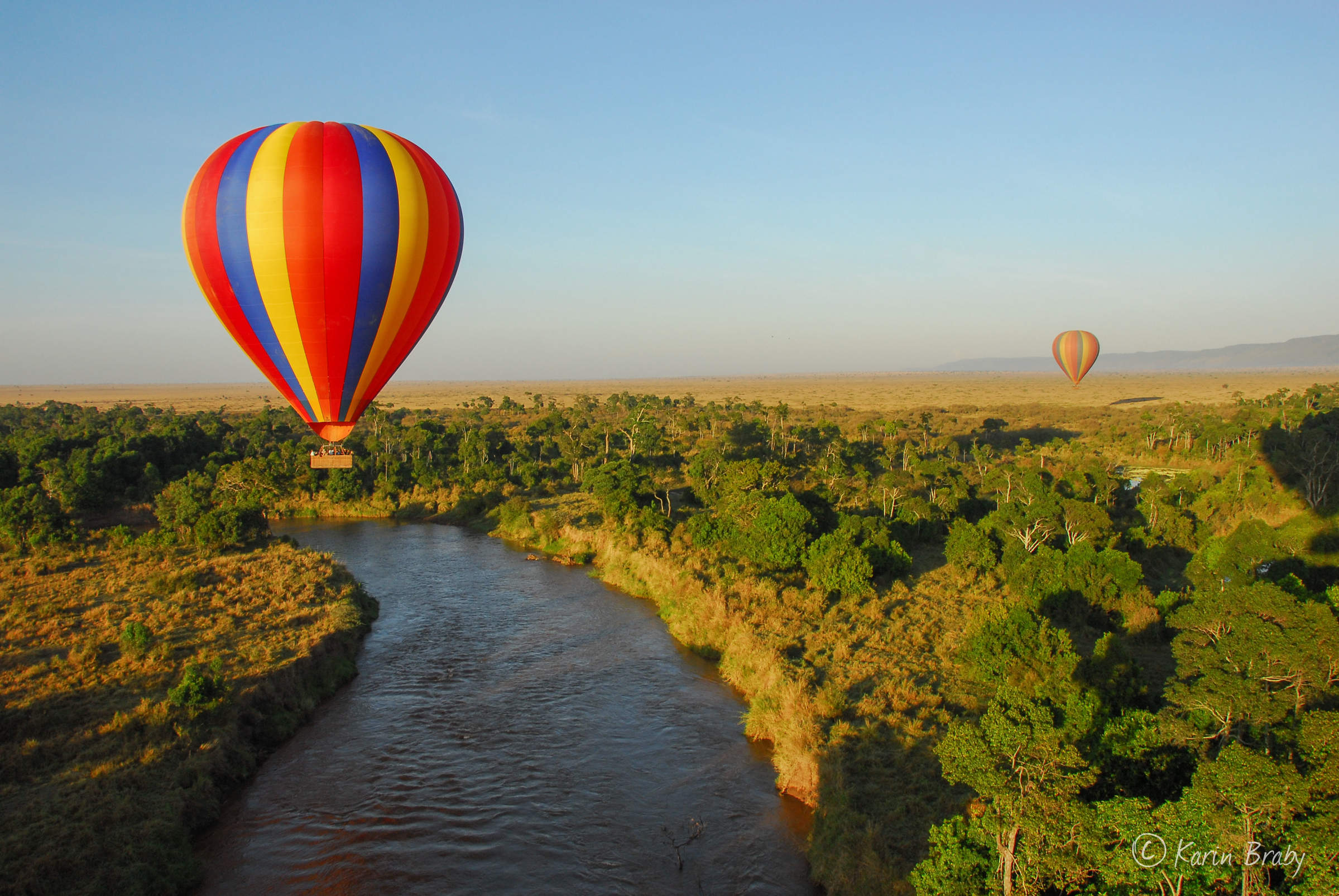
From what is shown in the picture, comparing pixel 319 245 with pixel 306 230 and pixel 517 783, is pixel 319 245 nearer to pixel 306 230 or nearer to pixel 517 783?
pixel 306 230

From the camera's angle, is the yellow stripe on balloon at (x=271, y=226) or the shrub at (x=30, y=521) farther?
the shrub at (x=30, y=521)

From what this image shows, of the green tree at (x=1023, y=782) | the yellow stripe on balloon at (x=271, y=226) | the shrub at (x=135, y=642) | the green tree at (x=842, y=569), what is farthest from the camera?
the green tree at (x=842, y=569)

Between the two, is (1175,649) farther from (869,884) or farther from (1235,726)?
(869,884)

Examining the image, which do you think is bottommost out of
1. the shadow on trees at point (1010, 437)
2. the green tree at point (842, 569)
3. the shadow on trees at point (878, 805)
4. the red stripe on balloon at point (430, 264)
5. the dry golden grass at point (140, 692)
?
the shadow on trees at point (878, 805)

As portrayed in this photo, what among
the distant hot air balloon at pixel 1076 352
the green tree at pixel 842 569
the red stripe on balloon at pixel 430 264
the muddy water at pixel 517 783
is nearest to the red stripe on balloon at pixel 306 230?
the red stripe on balloon at pixel 430 264

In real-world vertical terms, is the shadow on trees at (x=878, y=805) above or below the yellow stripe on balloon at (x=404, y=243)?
below

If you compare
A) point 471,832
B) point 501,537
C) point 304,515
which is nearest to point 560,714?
point 471,832

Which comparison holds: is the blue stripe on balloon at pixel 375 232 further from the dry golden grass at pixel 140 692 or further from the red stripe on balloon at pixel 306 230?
the dry golden grass at pixel 140 692

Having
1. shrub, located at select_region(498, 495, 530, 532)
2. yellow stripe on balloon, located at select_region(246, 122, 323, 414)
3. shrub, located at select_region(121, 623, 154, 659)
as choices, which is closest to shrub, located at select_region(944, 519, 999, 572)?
yellow stripe on balloon, located at select_region(246, 122, 323, 414)

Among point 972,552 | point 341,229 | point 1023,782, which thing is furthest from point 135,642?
point 972,552
